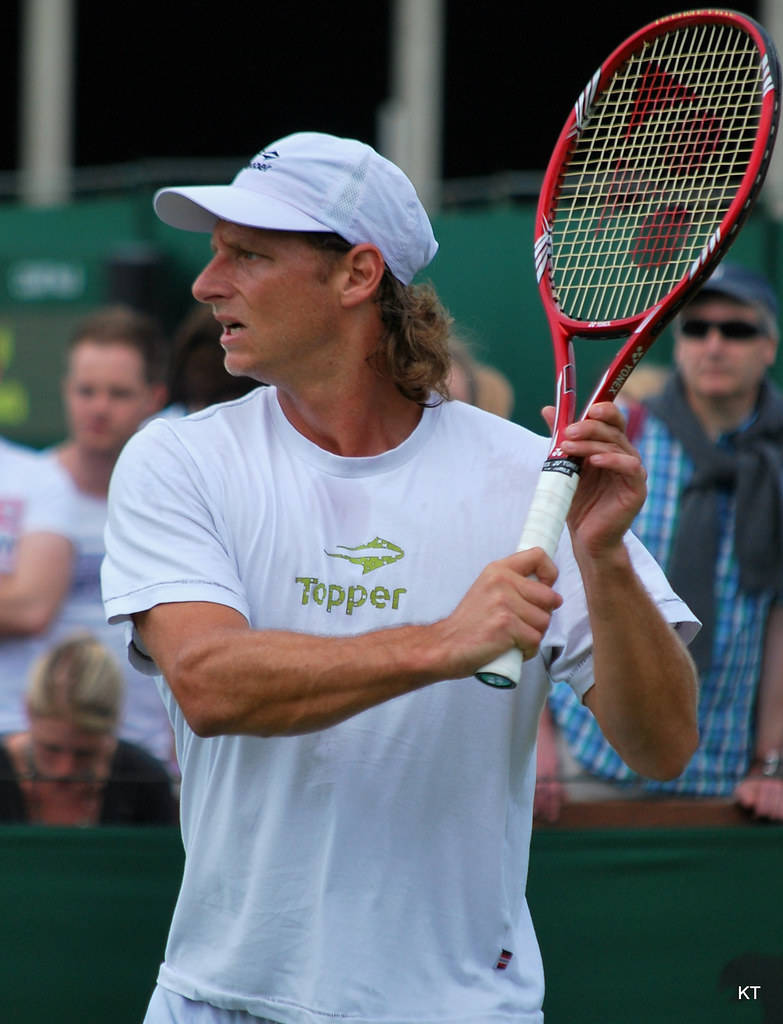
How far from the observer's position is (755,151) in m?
2.47

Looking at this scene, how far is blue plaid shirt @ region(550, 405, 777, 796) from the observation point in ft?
13.1

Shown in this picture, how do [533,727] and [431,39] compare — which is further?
[431,39]

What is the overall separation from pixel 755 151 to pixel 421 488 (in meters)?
0.75

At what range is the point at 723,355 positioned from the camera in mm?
4531

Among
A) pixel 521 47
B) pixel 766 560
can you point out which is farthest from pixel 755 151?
pixel 521 47

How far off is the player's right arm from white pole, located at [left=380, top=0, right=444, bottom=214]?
23.5ft

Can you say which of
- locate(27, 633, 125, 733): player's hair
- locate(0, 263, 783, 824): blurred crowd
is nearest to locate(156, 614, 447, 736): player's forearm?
locate(0, 263, 783, 824): blurred crowd

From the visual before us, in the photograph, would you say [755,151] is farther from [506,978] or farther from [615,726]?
[506,978]

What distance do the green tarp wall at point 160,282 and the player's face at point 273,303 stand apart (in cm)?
306

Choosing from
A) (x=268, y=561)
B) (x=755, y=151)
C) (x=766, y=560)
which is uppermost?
(x=755, y=151)

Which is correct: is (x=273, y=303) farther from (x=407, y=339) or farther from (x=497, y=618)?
(x=497, y=618)

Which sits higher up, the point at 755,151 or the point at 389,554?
the point at 755,151

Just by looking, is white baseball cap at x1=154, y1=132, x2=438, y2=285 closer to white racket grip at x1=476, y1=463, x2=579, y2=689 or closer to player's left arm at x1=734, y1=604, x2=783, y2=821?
white racket grip at x1=476, y1=463, x2=579, y2=689

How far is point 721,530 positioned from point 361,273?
201 cm
